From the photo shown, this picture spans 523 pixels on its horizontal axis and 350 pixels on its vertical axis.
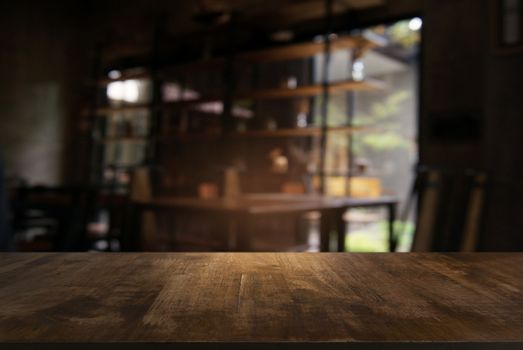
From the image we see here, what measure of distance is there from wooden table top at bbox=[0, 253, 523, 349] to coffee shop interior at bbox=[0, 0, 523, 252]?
0.99 meters

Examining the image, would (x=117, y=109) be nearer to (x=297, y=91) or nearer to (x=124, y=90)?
(x=124, y=90)

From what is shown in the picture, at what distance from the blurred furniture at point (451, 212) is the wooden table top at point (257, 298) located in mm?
1489

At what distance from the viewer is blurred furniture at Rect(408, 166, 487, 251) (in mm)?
2240

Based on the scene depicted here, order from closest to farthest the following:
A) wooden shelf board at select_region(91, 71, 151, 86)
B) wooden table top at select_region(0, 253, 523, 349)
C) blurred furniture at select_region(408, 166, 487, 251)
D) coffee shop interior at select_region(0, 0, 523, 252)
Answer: wooden table top at select_region(0, 253, 523, 349), blurred furniture at select_region(408, 166, 487, 251), coffee shop interior at select_region(0, 0, 523, 252), wooden shelf board at select_region(91, 71, 151, 86)

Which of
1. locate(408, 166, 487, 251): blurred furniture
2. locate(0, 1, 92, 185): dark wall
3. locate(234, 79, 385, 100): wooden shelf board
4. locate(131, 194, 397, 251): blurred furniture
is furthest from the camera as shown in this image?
locate(0, 1, 92, 185): dark wall

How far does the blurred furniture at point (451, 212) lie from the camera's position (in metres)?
2.24

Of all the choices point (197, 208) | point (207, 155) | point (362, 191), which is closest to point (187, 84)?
point (207, 155)

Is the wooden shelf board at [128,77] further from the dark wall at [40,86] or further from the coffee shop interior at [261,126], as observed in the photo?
the dark wall at [40,86]

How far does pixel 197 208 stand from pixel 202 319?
2260 millimetres

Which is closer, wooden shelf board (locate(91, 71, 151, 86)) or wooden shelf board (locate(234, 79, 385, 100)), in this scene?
wooden shelf board (locate(234, 79, 385, 100))

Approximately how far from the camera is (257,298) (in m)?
0.55

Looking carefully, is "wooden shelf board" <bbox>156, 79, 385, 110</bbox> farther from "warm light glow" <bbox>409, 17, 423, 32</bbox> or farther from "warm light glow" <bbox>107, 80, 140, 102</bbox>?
"warm light glow" <bbox>107, 80, 140, 102</bbox>

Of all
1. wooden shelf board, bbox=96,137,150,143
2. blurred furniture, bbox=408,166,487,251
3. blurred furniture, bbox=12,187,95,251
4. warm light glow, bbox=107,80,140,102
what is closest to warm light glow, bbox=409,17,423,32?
blurred furniture, bbox=408,166,487,251

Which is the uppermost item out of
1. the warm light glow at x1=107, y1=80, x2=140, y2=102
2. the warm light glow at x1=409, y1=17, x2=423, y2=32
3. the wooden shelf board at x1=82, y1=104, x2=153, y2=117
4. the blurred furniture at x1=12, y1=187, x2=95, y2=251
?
the warm light glow at x1=409, y1=17, x2=423, y2=32
